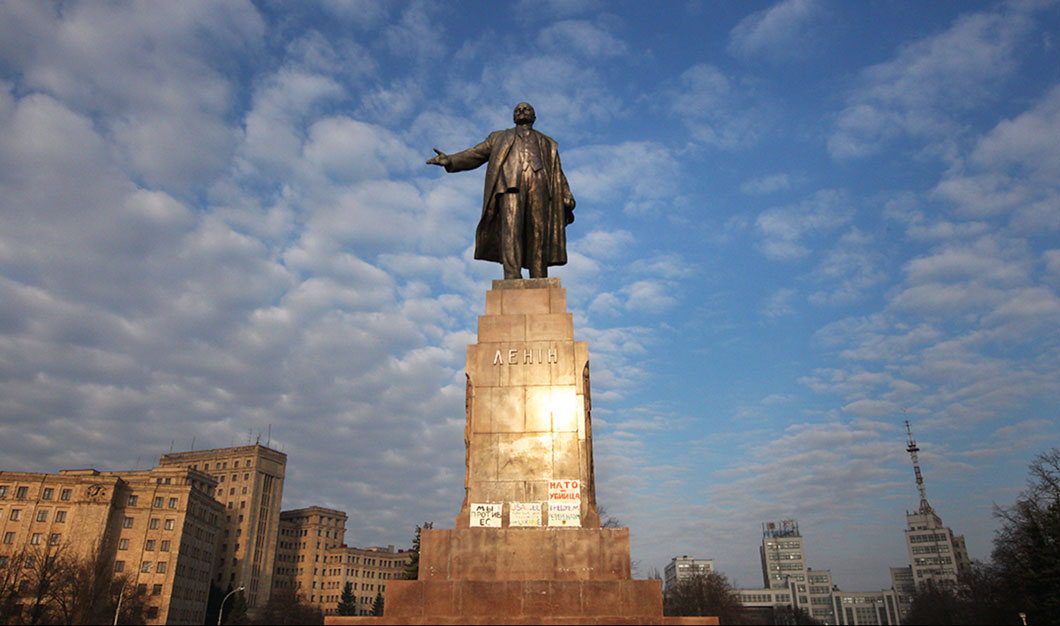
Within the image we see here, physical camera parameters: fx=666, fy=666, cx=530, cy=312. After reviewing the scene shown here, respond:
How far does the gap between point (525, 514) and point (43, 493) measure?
9605 centimetres

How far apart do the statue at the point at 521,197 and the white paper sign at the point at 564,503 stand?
182 inches

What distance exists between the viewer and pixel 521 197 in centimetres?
1420

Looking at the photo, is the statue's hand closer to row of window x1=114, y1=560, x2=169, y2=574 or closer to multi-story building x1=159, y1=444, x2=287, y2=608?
row of window x1=114, y1=560, x2=169, y2=574

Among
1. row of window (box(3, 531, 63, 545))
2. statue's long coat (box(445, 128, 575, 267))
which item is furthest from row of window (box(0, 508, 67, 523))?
statue's long coat (box(445, 128, 575, 267))

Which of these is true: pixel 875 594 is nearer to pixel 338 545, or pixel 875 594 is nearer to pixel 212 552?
pixel 338 545

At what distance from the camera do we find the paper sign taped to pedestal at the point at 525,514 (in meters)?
10.9

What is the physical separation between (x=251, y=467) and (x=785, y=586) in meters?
151

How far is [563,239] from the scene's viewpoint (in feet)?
47.6

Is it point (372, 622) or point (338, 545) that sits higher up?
point (338, 545)

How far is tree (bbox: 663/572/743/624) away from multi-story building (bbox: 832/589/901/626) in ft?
431

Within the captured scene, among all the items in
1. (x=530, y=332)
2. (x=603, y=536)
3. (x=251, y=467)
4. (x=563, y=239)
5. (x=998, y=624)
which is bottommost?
(x=998, y=624)

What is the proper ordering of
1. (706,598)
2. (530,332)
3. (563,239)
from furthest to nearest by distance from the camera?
(706,598), (563,239), (530,332)

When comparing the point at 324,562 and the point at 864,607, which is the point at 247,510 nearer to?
the point at 324,562

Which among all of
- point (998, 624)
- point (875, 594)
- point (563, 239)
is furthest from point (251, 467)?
point (875, 594)
